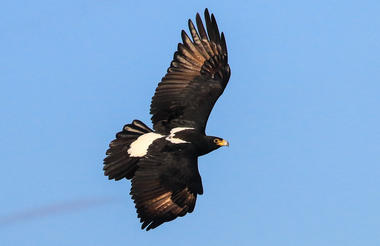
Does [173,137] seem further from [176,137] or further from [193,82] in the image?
[193,82]

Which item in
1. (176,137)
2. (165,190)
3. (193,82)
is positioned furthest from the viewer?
(193,82)

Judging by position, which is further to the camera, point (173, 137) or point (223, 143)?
point (223, 143)

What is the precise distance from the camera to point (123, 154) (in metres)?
23.7

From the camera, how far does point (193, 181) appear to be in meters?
22.7

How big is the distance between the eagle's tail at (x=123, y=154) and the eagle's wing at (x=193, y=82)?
45 cm

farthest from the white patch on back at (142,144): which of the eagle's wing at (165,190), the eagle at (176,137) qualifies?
the eagle's wing at (165,190)

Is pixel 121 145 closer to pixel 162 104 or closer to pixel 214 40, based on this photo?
pixel 162 104

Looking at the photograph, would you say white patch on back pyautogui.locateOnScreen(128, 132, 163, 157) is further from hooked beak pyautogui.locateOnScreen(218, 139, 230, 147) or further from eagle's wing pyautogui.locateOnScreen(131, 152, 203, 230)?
hooked beak pyautogui.locateOnScreen(218, 139, 230, 147)

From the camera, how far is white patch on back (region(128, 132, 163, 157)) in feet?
76.9

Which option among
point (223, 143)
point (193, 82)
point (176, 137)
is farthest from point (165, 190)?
point (193, 82)

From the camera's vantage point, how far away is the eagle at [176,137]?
2267 cm

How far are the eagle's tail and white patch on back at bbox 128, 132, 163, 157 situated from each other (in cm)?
10

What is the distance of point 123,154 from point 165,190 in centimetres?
158

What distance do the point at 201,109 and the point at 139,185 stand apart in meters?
2.72
